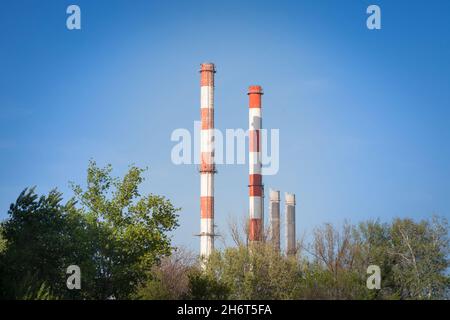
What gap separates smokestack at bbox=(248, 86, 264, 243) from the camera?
237 ft

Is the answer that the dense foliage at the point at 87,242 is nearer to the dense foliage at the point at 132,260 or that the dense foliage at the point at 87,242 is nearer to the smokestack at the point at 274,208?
the dense foliage at the point at 132,260

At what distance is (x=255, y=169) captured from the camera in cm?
7338

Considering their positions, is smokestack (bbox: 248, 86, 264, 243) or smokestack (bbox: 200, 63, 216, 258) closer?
smokestack (bbox: 200, 63, 216, 258)

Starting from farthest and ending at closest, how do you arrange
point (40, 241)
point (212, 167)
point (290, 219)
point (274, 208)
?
point (290, 219)
point (274, 208)
point (212, 167)
point (40, 241)

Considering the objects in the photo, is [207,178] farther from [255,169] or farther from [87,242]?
[87,242]

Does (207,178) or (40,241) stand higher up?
(207,178)

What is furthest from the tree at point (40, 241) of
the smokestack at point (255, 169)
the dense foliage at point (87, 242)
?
the smokestack at point (255, 169)

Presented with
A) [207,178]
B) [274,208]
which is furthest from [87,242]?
[274,208]

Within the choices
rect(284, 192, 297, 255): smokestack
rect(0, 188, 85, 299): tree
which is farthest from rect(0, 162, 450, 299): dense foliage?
rect(284, 192, 297, 255): smokestack

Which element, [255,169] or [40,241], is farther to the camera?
[255,169]

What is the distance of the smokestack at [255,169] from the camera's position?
237 ft

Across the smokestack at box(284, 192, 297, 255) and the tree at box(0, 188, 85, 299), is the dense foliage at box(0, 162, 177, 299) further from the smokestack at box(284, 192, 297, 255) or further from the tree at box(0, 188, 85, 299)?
the smokestack at box(284, 192, 297, 255)
